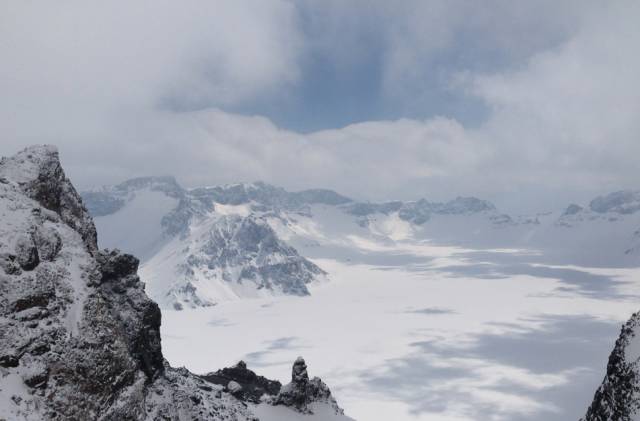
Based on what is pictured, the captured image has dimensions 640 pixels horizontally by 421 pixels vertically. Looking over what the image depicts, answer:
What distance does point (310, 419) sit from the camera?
6312cm

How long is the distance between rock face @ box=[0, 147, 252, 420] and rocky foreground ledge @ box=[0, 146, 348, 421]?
60 millimetres

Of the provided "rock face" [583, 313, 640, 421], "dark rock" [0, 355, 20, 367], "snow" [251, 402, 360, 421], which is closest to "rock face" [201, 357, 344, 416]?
"snow" [251, 402, 360, 421]

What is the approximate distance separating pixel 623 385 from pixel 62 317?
3821cm

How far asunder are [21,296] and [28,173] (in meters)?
12.9

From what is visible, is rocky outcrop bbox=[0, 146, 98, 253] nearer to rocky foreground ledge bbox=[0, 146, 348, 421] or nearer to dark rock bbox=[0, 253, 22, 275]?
rocky foreground ledge bbox=[0, 146, 348, 421]

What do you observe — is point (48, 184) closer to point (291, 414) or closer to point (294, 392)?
point (294, 392)

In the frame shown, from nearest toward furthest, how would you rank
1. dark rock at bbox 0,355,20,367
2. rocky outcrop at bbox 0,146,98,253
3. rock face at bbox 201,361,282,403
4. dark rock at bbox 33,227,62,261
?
1. dark rock at bbox 0,355,20,367
2. dark rock at bbox 33,227,62,261
3. rocky outcrop at bbox 0,146,98,253
4. rock face at bbox 201,361,282,403

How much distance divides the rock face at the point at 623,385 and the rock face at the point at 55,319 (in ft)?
111

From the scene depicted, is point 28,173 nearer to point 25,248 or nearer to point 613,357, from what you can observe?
point 25,248

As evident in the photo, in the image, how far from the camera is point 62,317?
2755 centimetres

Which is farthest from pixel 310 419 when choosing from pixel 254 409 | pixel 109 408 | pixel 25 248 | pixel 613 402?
pixel 25 248

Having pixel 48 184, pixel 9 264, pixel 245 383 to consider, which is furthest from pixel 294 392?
pixel 9 264

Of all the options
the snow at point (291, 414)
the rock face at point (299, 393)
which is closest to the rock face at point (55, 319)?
the snow at point (291, 414)

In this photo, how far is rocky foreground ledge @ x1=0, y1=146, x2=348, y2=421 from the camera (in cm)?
2511
